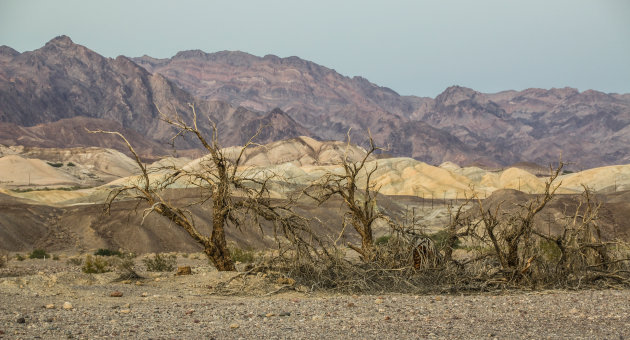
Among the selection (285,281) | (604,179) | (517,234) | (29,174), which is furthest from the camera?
(29,174)

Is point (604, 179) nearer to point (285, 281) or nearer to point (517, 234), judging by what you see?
point (517, 234)

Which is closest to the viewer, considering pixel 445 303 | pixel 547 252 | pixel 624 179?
pixel 445 303

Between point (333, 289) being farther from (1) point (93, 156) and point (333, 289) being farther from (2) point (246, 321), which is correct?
(1) point (93, 156)

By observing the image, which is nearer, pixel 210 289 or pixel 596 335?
pixel 596 335

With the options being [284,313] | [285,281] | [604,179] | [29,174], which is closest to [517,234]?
[285,281]

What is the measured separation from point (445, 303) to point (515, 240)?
121 inches

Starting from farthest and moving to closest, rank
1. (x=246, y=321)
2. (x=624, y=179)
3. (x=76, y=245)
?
1. (x=624, y=179)
2. (x=76, y=245)
3. (x=246, y=321)

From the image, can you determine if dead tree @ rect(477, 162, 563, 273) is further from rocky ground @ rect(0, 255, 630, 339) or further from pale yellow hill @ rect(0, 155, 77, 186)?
pale yellow hill @ rect(0, 155, 77, 186)

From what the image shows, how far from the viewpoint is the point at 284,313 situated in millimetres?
10617

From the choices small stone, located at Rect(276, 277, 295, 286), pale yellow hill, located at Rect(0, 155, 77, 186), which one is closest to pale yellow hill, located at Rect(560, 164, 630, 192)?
pale yellow hill, located at Rect(0, 155, 77, 186)

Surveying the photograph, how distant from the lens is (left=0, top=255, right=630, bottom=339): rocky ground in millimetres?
9133

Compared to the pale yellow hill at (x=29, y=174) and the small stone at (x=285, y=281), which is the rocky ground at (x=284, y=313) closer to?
the small stone at (x=285, y=281)

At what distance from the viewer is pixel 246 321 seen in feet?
33.0

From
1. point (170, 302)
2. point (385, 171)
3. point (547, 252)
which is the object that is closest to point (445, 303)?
point (170, 302)
